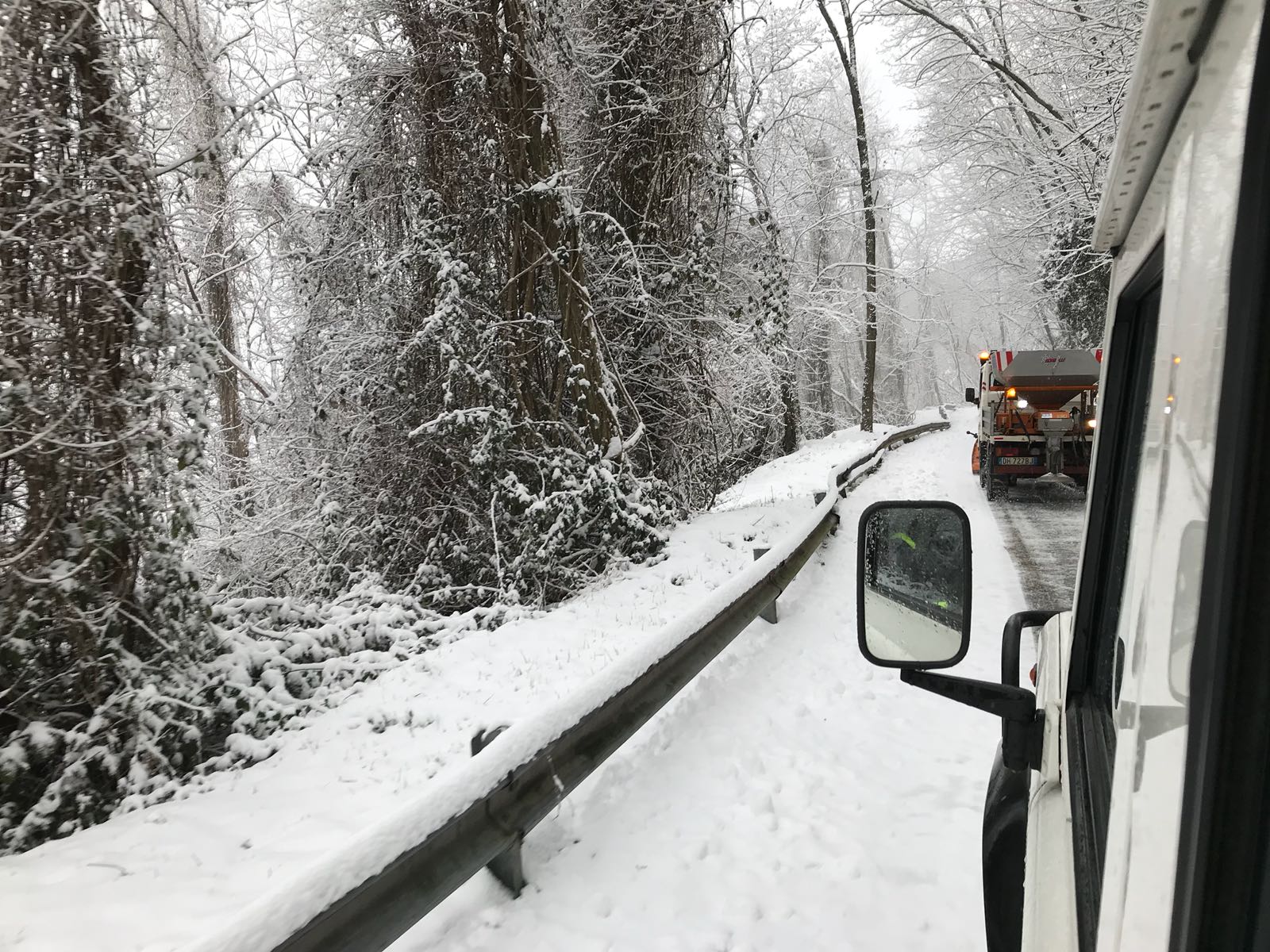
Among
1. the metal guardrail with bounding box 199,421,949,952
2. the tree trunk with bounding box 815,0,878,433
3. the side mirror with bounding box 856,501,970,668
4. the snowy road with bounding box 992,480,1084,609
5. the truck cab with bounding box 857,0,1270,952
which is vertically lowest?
the snowy road with bounding box 992,480,1084,609

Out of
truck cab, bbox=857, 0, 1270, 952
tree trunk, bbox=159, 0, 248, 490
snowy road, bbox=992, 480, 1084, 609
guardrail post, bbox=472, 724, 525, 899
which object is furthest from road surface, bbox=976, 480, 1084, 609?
tree trunk, bbox=159, 0, 248, 490

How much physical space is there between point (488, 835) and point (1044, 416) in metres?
12.6

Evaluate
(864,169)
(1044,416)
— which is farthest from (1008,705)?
(864,169)

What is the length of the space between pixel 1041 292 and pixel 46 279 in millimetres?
24111

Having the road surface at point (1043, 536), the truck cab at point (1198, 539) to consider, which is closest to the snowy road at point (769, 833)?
the road surface at point (1043, 536)

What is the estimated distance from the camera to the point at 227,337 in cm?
1397

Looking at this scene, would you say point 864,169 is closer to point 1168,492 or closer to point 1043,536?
point 1043,536

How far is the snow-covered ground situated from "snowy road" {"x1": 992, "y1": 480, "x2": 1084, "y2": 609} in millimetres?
2006

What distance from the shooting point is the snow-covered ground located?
320 cm

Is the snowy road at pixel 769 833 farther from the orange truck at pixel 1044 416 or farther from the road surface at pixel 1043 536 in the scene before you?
the orange truck at pixel 1044 416

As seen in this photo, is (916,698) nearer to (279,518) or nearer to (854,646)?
(854,646)

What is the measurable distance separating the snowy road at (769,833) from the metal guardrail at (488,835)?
312 millimetres

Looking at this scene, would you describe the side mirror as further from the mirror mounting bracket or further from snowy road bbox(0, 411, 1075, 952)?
snowy road bbox(0, 411, 1075, 952)

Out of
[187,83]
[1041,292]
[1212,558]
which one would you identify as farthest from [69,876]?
[1041,292]
